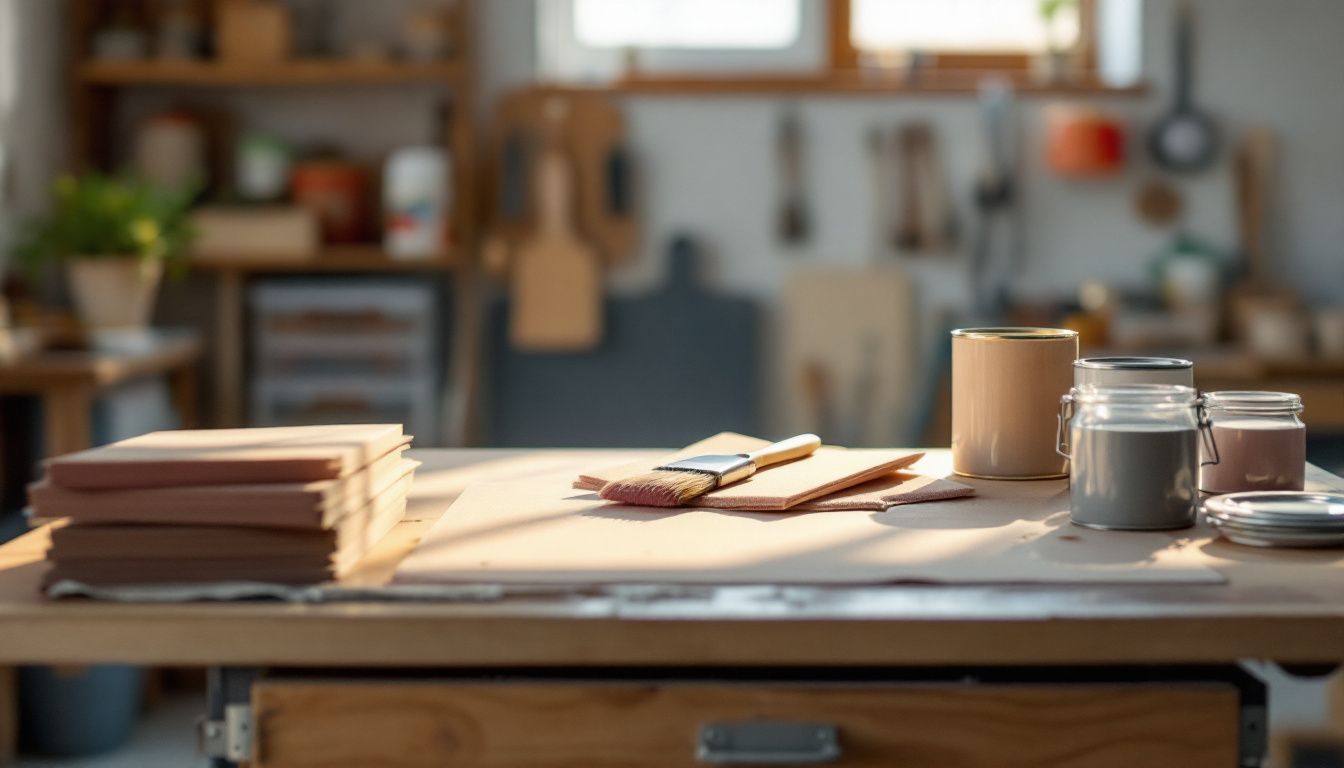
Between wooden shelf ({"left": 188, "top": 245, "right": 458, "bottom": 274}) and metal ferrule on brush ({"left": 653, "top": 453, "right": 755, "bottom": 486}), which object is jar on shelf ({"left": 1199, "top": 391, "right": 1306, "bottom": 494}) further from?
wooden shelf ({"left": 188, "top": 245, "right": 458, "bottom": 274})

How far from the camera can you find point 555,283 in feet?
12.4

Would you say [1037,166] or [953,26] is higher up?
[953,26]

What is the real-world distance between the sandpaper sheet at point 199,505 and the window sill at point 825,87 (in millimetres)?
2873

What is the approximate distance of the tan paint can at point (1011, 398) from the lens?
4.51 ft

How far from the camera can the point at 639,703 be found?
3.22 feet

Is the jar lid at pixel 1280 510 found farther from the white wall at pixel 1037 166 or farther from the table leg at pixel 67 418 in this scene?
the white wall at pixel 1037 166

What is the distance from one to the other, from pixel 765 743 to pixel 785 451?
1.63 ft

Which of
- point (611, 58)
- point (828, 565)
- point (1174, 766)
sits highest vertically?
point (611, 58)

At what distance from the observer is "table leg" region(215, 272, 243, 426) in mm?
3715

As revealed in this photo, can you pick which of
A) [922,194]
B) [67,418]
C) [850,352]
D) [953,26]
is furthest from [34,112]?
[953,26]

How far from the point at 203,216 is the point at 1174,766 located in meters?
3.10

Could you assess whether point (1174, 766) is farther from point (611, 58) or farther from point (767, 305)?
point (611, 58)

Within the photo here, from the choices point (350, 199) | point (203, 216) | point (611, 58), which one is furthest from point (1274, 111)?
point (203, 216)

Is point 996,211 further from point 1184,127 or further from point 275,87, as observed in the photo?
point 275,87
